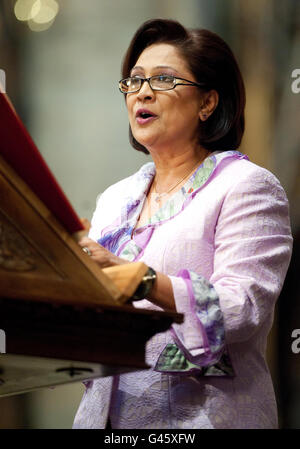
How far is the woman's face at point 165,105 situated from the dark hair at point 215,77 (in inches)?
1.3

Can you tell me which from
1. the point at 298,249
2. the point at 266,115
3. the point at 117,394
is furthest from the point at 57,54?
the point at 117,394

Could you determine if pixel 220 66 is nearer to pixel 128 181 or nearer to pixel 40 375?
pixel 128 181

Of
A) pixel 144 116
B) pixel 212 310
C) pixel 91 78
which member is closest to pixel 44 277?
pixel 212 310

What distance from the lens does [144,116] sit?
2.27 meters

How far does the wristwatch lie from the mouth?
2.59ft

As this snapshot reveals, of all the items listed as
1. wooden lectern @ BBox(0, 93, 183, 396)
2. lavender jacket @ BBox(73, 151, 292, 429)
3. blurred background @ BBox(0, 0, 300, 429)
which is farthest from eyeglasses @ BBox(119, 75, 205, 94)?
blurred background @ BBox(0, 0, 300, 429)

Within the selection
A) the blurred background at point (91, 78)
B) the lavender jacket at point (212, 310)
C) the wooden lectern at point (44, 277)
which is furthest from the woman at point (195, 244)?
the blurred background at point (91, 78)

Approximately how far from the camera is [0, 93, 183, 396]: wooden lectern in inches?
51.9

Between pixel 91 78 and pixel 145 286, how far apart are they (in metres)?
2.95

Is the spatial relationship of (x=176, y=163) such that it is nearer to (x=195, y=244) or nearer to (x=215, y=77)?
(x=215, y=77)

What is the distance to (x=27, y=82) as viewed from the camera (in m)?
4.35

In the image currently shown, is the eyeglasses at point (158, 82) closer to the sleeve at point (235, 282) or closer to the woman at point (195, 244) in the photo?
the woman at point (195, 244)

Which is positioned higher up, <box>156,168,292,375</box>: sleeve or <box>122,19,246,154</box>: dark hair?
<box>122,19,246,154</box>: dark hair

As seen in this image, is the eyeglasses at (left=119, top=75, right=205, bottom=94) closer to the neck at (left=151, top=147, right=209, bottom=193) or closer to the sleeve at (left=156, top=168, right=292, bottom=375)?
the neck at (left=151, top=147, right=209, bottom=193)
